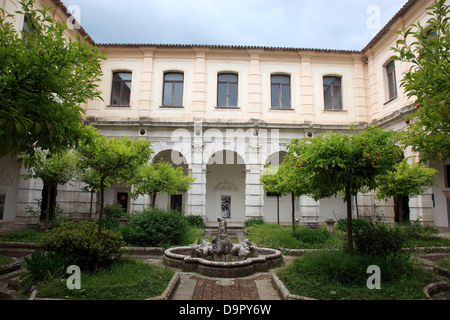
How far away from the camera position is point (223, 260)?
7.50 meters

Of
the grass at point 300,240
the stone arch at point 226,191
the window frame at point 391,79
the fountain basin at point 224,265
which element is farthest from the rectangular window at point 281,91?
the fountain basin at point 224,265

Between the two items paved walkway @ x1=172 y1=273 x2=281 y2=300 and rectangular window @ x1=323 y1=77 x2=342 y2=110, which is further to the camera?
rectangular window @ x1=323 y1=77 x2=342 y2=110

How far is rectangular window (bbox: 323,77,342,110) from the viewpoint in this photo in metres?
18.0

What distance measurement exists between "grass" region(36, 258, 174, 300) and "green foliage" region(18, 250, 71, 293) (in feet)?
1.17

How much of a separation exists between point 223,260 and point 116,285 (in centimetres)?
300

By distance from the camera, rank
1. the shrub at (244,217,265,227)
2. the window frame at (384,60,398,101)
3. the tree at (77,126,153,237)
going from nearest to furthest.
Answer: the tree at (77,126,153,237), the window frame at (384,60,398,101), the shrub at (244,217,265,227)

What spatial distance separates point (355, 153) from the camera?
605 cm

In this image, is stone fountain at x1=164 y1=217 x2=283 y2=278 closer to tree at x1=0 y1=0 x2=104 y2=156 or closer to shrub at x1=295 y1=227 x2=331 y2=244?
shrub at x1=295 y1=227 x2=331 y2=244

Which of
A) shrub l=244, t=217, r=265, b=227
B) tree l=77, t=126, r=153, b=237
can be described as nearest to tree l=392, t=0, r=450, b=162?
tree l=77, t=126, r=153, b=237

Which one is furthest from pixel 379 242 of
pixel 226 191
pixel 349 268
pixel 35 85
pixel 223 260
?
pixel 226 191

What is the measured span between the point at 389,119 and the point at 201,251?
40.3 feet
